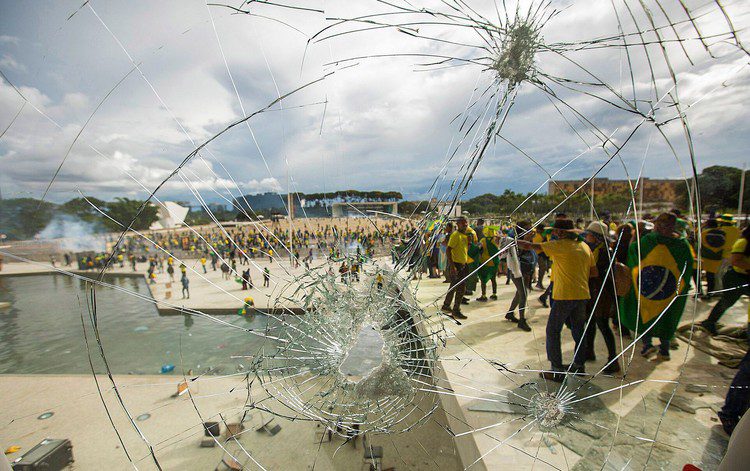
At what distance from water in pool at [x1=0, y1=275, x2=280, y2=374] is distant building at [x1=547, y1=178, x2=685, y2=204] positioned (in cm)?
607

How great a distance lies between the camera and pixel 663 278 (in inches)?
118

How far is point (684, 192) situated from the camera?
2.36m

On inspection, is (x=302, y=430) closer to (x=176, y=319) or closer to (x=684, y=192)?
(x=684, y=192)

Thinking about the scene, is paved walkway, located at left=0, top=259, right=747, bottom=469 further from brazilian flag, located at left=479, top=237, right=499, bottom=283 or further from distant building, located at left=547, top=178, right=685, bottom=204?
distant building, located at left=547, top=178, right=685, bottom=204

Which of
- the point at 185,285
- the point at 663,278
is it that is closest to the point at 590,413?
the point at 663,278

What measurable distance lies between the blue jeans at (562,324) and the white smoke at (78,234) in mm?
9249

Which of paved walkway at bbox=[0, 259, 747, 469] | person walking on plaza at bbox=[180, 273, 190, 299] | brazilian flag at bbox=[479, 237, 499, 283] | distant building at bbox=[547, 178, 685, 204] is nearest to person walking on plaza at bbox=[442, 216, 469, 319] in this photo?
paved walkway at bbox=[0, 259, 747, 469]

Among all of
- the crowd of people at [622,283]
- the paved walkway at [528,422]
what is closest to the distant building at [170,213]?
Answer: the paved walkway at [528,422]

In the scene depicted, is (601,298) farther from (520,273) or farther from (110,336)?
(110,336)

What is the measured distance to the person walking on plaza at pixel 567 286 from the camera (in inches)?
111

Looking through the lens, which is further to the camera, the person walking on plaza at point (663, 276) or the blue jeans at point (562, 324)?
the person walking on plaza at point (663, 276)

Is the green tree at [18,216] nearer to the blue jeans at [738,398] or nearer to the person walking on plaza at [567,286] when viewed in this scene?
the person walking on plaza at [567,286]

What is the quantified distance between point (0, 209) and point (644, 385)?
6.34 metres

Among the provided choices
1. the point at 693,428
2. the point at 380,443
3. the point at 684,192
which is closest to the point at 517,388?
the point at 693,428
